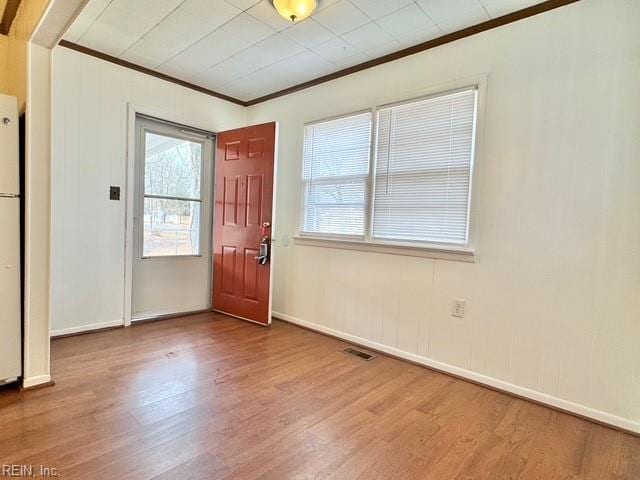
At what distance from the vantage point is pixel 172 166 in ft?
12.2

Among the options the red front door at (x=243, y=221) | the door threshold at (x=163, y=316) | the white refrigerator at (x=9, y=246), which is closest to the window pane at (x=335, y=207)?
the red front door at (x=243, y=221)

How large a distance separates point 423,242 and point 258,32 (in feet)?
6.71

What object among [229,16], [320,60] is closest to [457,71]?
[320,60]

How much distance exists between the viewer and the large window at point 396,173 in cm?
256

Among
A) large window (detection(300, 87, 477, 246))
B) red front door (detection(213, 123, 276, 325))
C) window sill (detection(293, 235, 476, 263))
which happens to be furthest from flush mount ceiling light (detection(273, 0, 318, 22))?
window sill (detection(293, 235, 476, 263))

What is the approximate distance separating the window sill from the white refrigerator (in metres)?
2.26

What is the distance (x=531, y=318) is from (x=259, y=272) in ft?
7.77

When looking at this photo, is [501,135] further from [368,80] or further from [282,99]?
[282,99]

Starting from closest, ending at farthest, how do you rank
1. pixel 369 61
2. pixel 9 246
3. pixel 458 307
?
pixel 9 246 → pixel 458 307 → pixel 369 61

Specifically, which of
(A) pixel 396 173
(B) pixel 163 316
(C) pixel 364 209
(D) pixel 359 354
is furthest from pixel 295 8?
(B) pixel 163 316

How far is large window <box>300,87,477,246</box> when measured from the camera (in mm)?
2559

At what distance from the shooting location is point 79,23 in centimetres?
259

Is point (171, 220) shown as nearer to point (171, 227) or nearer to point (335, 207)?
point (171, 227)

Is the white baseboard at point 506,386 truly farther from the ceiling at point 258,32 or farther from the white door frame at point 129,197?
the ceiling at point 258,32
